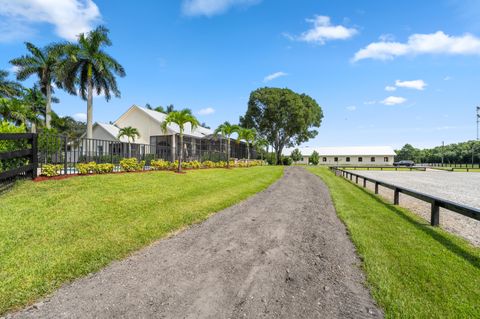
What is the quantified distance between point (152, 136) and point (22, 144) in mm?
22951

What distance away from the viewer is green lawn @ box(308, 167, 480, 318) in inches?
122

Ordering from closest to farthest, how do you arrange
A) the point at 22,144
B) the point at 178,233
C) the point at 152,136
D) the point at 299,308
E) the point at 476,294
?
the point at 299,308 < the point at 476,294 < the point at 178,233 < the point at 22,144 < the point at 152,136

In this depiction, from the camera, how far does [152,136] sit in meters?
31.2

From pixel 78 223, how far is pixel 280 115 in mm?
50282

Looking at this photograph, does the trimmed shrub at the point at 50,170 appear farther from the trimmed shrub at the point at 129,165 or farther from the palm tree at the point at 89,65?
the palm tree at the point at 89,65

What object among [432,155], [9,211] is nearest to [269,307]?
[9,211]

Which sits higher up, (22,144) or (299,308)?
(22,144)

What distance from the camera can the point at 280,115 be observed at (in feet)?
176

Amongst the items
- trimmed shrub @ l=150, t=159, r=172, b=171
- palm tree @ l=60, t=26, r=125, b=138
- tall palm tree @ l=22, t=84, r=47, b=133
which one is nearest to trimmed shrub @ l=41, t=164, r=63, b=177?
trimmed shrub @ l=150, t=159, r=172, b=171

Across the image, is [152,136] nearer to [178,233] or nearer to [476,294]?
[178,233]

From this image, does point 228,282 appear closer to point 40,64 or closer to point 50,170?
point 50,170

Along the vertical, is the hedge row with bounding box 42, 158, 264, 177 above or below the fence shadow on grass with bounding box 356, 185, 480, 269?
above

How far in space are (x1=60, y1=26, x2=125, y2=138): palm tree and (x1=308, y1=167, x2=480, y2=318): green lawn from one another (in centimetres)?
2783

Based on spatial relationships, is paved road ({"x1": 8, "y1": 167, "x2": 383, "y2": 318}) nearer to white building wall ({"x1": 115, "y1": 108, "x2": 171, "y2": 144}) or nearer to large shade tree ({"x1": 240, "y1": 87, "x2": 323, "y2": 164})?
white building wall ({"x1": 115, "y1": 108, "x2": 171, "y2": 144})
